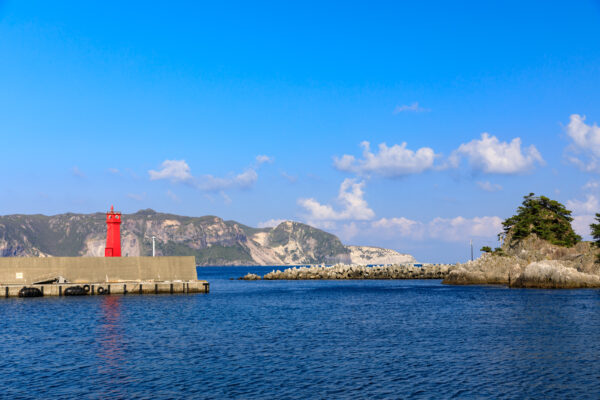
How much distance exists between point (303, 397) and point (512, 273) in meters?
77.5

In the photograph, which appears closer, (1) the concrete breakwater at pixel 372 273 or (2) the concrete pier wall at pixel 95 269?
(2) the concrete pier wall at pixel 95 269

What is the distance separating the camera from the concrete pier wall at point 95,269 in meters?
69.3

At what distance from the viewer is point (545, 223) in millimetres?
101875

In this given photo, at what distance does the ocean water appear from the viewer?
23.1m

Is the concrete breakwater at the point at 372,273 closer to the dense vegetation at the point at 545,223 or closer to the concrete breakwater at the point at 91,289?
the dense vegetation at the point at 545,223

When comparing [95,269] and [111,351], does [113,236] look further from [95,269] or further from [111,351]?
[111,351]

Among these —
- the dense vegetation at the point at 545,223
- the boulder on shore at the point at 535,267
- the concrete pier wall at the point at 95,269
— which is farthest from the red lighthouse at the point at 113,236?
the dense vegetation at the point at 545,223

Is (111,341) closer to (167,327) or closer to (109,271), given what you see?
(167,327)

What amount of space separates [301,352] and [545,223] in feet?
277

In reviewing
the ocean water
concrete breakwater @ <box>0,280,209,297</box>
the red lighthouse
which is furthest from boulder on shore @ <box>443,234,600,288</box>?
the red lighthouse

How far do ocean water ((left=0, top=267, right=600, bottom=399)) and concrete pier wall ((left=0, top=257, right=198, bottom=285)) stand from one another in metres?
14.9

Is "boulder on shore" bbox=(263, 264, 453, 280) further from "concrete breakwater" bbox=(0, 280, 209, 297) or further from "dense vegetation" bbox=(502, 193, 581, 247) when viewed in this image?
"concrete breakwater" bbox=(0, 280, 209, 297)

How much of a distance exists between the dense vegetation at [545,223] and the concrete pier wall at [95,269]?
6265cm

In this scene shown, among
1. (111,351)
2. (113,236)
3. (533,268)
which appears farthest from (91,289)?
(533,268)
